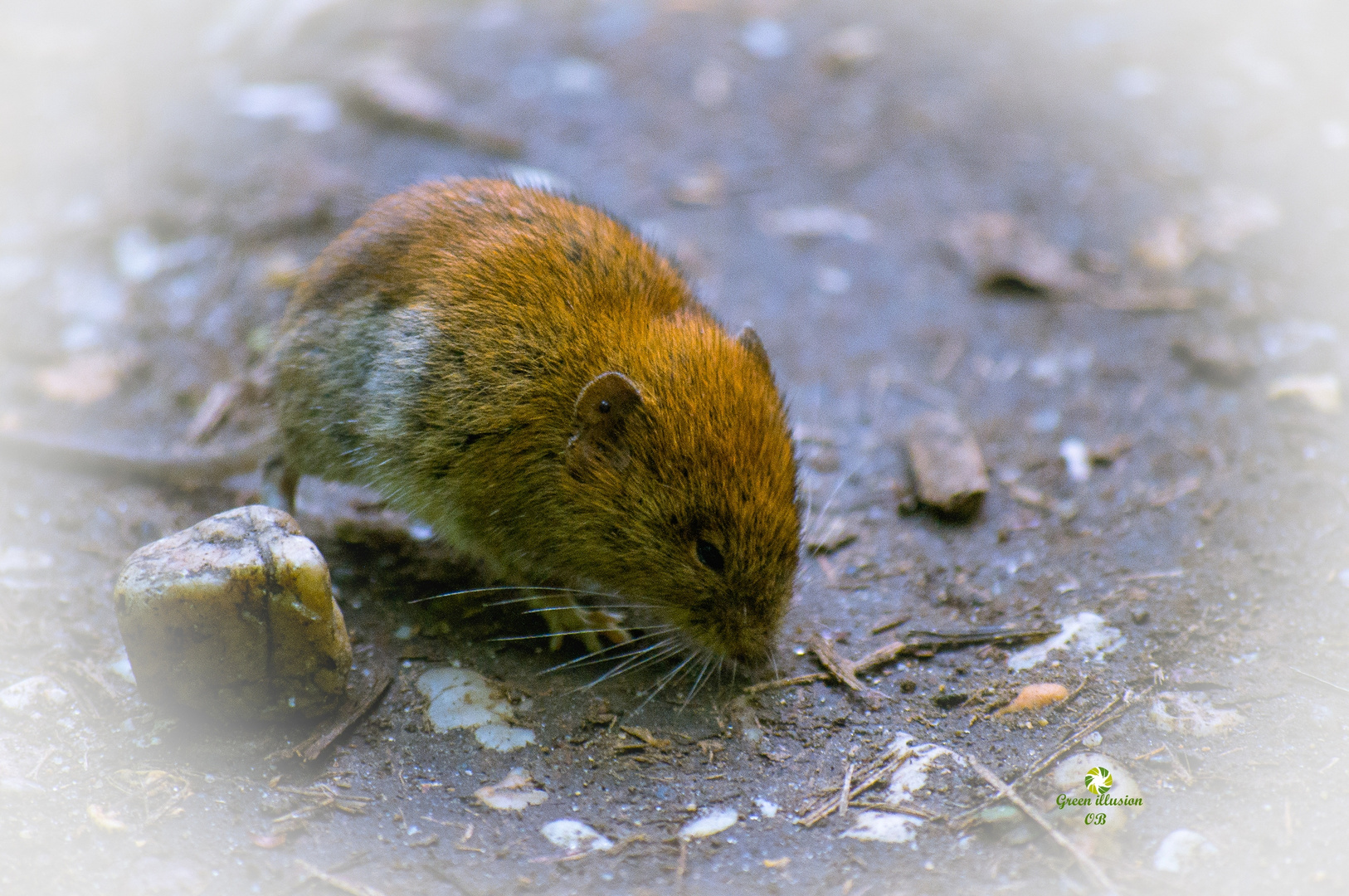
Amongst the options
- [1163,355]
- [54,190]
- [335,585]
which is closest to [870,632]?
[335,585]

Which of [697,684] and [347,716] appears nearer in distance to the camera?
[347,716]

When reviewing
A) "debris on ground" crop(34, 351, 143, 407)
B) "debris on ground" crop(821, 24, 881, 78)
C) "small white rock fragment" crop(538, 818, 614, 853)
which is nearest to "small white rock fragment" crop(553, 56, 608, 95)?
"debris on ground" crop(821, 24, 881, 78)

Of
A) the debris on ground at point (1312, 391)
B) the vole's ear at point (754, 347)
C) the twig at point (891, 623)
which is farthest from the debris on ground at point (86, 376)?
the debris on ground at point (1312, 391)

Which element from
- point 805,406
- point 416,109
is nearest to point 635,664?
point 805,406

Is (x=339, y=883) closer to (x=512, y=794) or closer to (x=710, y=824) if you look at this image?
(x=512, y=794)

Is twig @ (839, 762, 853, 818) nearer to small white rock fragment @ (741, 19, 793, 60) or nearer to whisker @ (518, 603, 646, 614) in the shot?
whisker @ (518, 603, 646, 614)

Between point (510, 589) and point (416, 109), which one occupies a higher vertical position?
point (416, 109)

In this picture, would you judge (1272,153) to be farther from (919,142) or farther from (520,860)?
(520,860)
